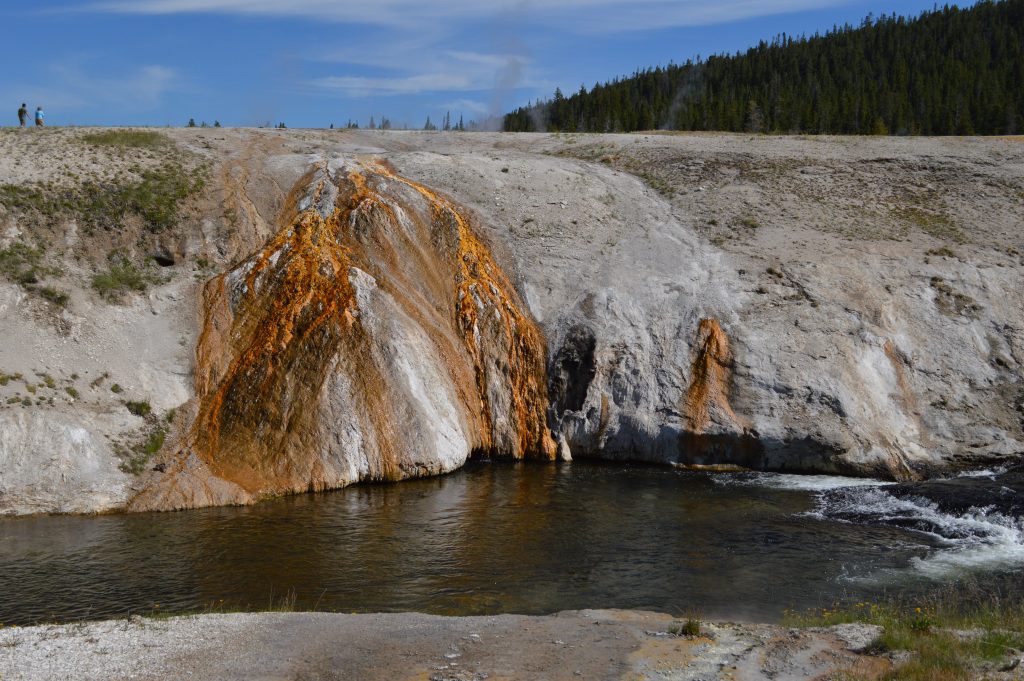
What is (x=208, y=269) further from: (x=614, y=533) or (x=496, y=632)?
(x=496, y=632)

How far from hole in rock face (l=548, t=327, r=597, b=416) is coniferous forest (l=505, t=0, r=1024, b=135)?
189 ft

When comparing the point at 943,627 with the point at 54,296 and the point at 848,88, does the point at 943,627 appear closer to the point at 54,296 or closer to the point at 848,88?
the point at 54,296

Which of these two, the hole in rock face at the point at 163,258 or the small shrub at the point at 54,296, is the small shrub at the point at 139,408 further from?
the hole in rock face at the point at 163,258

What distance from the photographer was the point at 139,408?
87.1ft

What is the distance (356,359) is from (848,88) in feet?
312

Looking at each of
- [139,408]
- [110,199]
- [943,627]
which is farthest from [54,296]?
[943,627]

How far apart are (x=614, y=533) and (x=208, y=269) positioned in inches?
727

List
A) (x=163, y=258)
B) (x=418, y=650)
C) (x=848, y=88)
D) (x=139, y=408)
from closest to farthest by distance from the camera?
1. (x=418, y=650)
2. (x=139, y=408)
3. (x=163, y=258)
4. (x=848, y=88)

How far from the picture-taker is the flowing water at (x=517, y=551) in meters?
17.5

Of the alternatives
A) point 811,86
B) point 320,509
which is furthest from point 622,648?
point 811,86

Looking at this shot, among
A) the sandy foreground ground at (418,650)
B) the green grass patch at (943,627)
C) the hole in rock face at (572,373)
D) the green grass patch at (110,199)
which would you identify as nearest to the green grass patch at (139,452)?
the green grass patch at (110,199)

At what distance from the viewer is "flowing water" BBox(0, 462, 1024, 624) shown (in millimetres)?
17516

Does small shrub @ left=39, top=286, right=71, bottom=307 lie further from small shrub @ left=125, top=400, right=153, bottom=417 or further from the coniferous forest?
the coniferous forest

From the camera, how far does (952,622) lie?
14.2 metres
